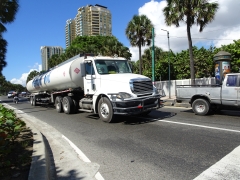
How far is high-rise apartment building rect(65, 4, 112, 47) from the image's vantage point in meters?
101

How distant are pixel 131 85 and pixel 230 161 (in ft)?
14.8

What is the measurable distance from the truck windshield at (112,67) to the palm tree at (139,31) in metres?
13.7

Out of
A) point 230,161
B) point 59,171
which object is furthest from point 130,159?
point 230,161

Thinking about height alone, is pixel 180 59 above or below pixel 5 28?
below

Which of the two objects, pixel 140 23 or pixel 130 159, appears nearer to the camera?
pixel 130 159

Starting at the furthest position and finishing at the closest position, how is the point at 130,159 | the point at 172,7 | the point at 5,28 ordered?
the point at 5,28, the point at 172,7, the point at 130,159

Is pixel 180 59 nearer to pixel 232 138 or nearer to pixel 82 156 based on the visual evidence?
pixel 232 138

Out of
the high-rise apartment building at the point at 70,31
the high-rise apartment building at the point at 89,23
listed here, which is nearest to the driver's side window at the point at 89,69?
the high-rise apartment building at the point at 89,23

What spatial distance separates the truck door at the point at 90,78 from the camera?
927cm

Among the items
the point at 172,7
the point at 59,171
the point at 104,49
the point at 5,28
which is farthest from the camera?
the point at 104,49

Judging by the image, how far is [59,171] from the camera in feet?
13.3

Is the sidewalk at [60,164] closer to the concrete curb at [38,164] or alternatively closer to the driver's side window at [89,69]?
the concrete curb at [38,164]

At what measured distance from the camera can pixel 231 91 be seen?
8570 mm

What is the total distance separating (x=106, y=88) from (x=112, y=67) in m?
1.36
